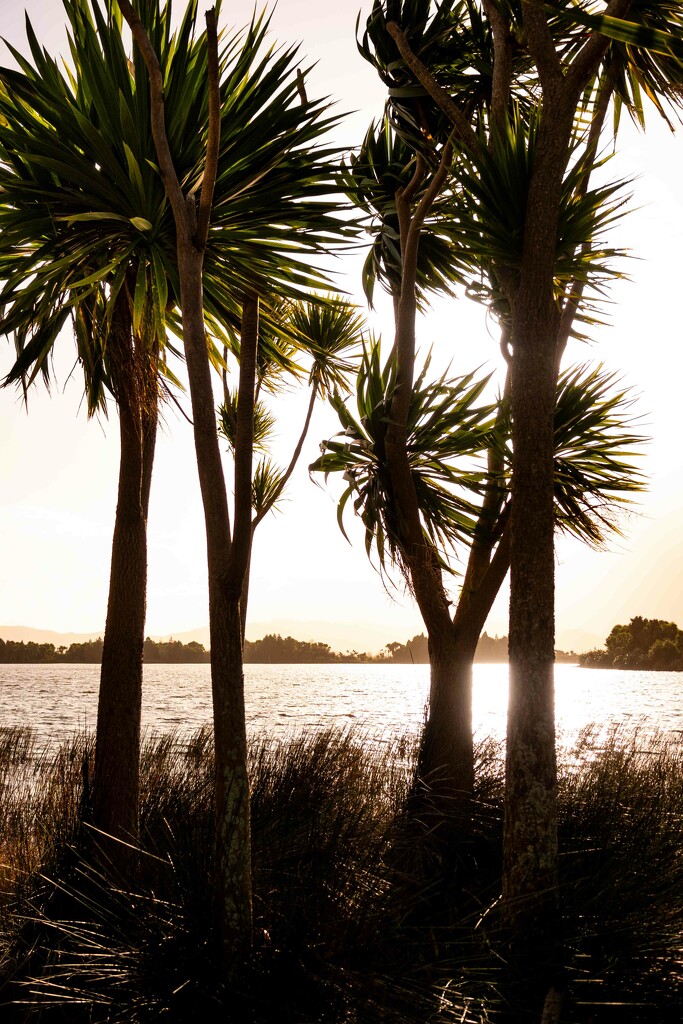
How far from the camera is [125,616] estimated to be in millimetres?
4062

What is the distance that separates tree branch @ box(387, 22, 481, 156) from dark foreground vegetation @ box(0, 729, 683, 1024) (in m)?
3.15

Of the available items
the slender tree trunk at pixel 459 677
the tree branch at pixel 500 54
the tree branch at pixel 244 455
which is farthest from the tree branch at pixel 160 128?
the slender tree trunk at pixel 459 677

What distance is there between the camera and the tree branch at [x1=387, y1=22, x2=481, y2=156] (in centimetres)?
A: 353

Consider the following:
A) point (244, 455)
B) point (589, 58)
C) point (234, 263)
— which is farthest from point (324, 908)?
point (589, 58)

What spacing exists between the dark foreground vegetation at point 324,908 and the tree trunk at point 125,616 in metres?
0.15

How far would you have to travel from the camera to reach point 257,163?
131 inches

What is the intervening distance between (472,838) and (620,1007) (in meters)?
1.61

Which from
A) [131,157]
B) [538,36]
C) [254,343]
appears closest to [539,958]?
[254,343]

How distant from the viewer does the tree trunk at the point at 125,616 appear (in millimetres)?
3920

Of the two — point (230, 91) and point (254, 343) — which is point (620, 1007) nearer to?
point (254, 343)

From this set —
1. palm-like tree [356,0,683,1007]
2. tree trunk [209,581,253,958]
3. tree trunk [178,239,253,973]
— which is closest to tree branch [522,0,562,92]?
palm-like tree [356,0,683,1007]

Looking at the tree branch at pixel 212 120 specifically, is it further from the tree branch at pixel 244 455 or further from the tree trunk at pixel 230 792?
the tree trunk at pixel 230 792

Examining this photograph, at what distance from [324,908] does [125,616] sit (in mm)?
1999

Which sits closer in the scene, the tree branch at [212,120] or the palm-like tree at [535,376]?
the tree branch at [212,120]
